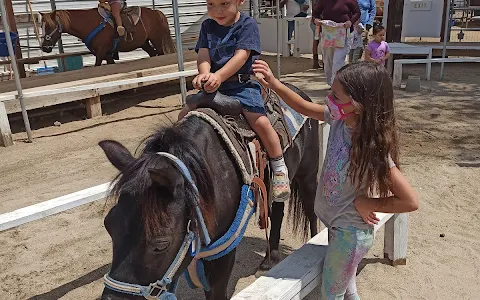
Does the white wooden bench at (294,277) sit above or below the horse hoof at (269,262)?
above

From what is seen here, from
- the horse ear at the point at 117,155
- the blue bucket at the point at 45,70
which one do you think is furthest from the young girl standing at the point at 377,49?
the blue bucket at the point at 45,70

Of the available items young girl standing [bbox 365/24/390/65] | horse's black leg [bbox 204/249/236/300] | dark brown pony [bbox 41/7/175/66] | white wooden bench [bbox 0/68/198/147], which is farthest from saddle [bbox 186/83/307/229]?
dark brown pony [bbox 41/7/175/66]

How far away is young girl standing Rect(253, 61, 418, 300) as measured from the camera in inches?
66.2

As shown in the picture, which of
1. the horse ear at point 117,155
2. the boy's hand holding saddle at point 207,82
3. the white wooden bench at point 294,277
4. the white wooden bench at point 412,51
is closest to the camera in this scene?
the horse ear at point 117,155

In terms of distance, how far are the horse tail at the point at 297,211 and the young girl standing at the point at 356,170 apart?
1.10 m

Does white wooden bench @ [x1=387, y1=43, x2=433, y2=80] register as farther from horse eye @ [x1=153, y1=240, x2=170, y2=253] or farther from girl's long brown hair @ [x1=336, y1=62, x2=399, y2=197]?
horse eye @ [x1=153, y1=240, x2=170, y2=253]

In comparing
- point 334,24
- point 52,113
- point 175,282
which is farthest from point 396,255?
point 52,113

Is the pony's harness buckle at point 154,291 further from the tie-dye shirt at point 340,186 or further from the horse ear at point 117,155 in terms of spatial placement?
the tie-dye shirt at point 340,186

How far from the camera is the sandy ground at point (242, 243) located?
279 centimetres

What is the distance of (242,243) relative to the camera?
130 inches

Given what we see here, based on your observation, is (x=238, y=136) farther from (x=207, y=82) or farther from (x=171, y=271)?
(x=171, y=271)

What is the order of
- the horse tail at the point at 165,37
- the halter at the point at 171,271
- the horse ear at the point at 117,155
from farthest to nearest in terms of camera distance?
the horse tail at the point at 165,37
the horse ear at the point at 117,155
the halter at the point at 171,271

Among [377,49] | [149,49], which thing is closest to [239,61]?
[377,49]

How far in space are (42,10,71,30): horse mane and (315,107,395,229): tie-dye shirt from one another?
7732 millimetres
